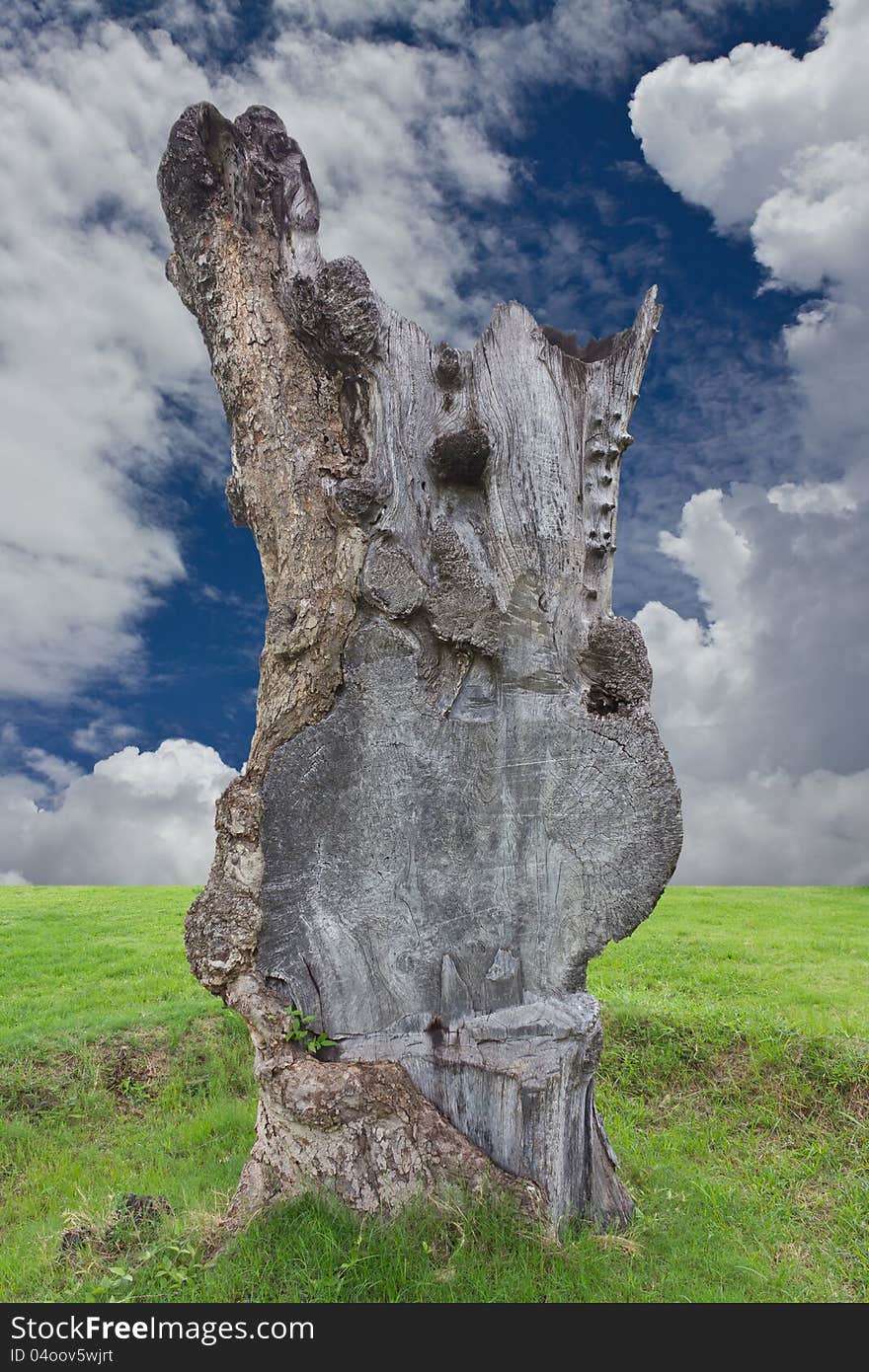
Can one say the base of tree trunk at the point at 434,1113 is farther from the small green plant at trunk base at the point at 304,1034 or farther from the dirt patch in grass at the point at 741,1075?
the dirt patch in grass at the point at 741,1075

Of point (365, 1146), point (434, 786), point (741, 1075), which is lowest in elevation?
point (741, 1075)

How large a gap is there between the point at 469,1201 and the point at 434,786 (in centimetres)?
183

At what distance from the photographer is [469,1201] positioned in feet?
12.6

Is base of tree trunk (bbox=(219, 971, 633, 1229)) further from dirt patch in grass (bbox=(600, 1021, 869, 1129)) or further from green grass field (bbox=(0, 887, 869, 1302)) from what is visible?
dirt patch in grass (bbox=(600, 1021, 869, 1129))

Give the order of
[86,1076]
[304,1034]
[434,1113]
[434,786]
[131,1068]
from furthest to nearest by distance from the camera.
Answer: [131,1068] < [86,1076] < [434,786] < [304,1034] < [434,1113]

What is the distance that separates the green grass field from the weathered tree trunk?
0.99 ft

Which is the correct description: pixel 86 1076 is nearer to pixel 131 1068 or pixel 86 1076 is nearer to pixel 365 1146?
pixel 131 1068

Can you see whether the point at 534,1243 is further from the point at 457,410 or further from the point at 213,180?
the point at 213,180

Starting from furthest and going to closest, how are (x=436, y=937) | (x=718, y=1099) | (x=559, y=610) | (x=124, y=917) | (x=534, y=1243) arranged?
1. (x=124, y=917)
2. (x=718, y=1099)
3. (x=559, y=610)
4. (x=436, y=937)
5. (x=534, y=1243)

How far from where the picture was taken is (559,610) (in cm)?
452

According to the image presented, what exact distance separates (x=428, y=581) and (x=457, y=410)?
100cm

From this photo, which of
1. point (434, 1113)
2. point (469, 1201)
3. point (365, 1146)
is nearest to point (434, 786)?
point (434, 1113)

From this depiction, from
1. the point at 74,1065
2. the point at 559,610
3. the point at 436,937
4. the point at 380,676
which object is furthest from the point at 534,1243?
the point at 74,1065

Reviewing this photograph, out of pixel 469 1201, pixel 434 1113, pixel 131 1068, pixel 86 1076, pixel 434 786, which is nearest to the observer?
pixel 469 1201
